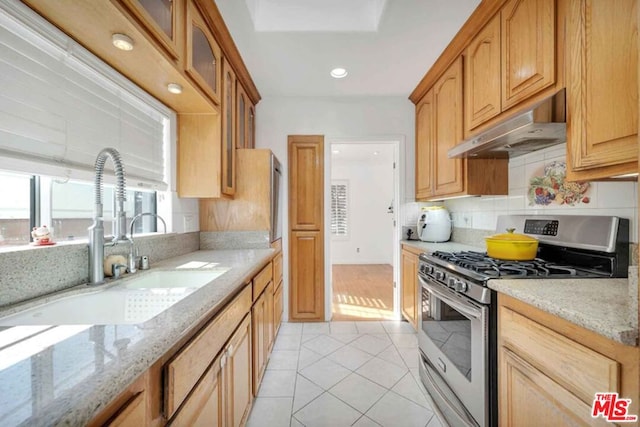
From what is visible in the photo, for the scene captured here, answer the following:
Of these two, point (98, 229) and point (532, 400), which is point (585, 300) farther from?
point (98, 229)

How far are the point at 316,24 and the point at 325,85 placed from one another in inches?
31.0

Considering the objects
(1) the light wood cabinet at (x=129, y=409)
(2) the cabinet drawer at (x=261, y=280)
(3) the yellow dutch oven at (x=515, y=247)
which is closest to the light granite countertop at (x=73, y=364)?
(1) the light wood cabinet at (x=129, y=409)

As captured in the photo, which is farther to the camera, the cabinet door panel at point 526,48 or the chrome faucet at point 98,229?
the cabinet door panel at point 526,48

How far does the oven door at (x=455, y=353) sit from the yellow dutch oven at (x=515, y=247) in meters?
0.39

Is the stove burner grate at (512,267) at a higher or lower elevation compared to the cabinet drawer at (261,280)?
higher

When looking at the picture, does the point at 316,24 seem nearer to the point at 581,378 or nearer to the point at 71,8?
the point at 71,8

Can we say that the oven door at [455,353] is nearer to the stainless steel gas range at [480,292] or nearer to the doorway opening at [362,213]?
the stainless steel gas range at [480,292]

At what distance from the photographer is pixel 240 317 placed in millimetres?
1277

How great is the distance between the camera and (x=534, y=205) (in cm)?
175

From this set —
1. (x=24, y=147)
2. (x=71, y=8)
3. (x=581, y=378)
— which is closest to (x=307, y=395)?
(x=581, y=378)

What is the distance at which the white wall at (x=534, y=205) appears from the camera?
1242 mm

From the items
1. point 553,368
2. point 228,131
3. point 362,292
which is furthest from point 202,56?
point 362,292

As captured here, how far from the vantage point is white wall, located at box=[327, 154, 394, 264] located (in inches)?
244

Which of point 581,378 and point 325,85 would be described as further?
point 325,85
